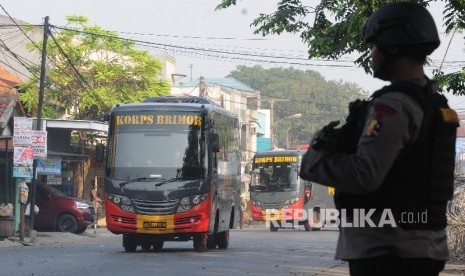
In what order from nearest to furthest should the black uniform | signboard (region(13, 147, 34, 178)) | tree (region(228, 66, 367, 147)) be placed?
the black uniform < signboard (region(13, 147, 34, 178)) < tree (region(228, 66, 367, 147))

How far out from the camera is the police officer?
3.84m

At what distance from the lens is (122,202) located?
2273 centimetres

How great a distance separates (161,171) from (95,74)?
29.7 m

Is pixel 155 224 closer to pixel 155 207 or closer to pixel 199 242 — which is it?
pixel 155 207

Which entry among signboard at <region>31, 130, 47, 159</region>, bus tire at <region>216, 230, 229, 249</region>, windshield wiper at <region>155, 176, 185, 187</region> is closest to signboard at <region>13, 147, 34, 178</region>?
signboard at <region>31, 130, 47, 159</region>

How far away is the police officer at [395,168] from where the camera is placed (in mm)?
3836

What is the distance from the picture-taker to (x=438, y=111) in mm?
4031

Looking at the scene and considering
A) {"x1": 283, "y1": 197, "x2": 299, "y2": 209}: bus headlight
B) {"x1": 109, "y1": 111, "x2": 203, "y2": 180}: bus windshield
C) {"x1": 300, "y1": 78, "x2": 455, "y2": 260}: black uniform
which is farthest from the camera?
{"x1": 283, "y1": 197, "x2": 299, "y2": 209}: bus headlight

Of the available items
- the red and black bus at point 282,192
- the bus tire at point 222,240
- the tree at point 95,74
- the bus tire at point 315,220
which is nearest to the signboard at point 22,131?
the bus tire at point 222,240

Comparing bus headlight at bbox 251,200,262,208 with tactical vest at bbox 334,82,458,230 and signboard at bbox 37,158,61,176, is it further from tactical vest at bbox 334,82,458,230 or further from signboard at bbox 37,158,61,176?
tactical vest at bbox 334,82,458,230

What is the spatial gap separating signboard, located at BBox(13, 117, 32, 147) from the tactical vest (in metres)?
23.9

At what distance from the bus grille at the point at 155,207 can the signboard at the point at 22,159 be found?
6234 millimetres

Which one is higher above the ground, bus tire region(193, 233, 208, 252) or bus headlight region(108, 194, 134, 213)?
bus headlight region(108, 194, 134, 213)

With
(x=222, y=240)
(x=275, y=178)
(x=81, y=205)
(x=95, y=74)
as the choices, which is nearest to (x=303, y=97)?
(x=95, y=74)
